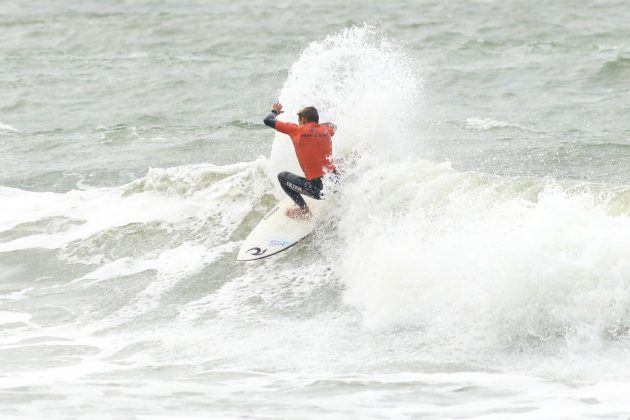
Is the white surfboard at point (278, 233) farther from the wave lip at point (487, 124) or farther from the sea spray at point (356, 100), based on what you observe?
the wave lip at point (487, 124)

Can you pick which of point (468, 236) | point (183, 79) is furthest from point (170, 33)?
point (468, 236)

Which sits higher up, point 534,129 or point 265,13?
point 265,13

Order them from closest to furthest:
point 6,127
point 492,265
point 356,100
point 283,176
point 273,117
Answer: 1. point 492,265
2. point 273,117
3. point 283,176
4. point 356,100
5. point 6,127

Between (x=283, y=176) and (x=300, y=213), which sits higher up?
(x=283, y=176)

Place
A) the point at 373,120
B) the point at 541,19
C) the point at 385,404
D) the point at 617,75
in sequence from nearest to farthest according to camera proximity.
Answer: the point at 385,404 → the point at 373,120 → the point at 617,75 → the point at 541,19

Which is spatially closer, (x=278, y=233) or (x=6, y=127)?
(x=278, y=233)

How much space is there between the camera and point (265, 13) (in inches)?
1163

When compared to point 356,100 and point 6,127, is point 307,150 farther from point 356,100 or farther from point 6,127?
point 6,127

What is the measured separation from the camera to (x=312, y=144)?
11.6 m

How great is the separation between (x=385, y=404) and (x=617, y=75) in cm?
1461

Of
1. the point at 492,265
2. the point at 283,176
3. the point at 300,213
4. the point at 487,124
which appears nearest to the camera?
the point at 492,265

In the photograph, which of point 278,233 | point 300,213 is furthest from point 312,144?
point 278,233

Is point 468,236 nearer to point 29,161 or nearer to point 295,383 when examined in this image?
point 295,383

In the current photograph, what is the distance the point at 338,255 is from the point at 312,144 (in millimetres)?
1192
